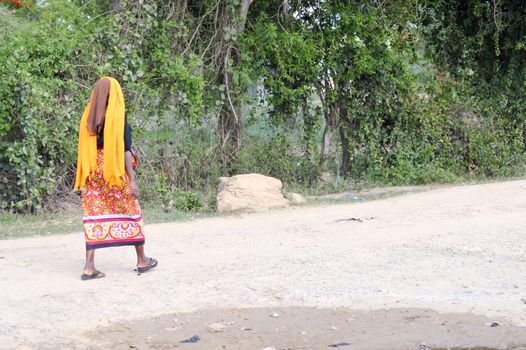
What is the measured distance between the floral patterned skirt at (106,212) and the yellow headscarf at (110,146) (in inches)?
2.8

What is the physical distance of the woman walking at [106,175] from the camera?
683cm

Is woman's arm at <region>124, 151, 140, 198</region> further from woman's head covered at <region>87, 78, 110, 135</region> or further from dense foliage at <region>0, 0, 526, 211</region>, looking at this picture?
dense foliage at <region>0, 0, 526, 211</region>

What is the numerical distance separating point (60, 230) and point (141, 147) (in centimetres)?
258

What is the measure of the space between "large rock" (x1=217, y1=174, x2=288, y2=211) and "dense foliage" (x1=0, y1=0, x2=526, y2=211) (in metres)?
0.45

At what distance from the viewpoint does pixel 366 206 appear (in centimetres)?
1068

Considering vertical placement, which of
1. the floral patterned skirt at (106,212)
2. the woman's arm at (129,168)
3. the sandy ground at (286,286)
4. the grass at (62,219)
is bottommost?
the sandy ground at (286,286)

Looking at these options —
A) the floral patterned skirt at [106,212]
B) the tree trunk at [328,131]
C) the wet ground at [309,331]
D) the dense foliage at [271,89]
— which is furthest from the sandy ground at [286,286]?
the tree trunk at [328,131]

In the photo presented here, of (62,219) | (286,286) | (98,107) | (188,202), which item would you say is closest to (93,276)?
(98,107)

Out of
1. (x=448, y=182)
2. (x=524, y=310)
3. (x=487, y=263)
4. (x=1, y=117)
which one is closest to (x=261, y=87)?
(x=448, y=182)

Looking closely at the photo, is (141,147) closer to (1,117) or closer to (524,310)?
(1,117)

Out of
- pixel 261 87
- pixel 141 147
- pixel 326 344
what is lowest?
pixel 326 344

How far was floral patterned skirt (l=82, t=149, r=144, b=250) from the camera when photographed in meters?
6.97

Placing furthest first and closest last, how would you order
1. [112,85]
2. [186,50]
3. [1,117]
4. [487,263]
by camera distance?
[186,50] < [1,117] < [487,263] < [112,85]

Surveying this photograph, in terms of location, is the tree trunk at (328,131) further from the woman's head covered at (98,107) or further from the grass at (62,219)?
the woman's head covered at (98,107)
